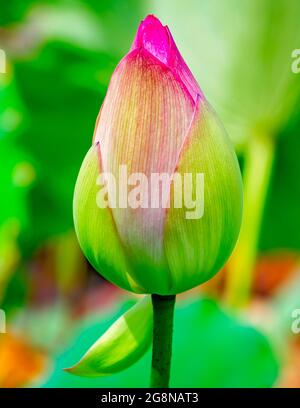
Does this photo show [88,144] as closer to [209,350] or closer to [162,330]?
[209,350]

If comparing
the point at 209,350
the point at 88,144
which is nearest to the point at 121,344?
the point at 209,350

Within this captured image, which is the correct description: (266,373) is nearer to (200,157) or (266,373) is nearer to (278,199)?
(278,199)

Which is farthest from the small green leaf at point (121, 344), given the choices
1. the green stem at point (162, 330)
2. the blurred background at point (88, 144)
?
the blurred background at point (88, 144)

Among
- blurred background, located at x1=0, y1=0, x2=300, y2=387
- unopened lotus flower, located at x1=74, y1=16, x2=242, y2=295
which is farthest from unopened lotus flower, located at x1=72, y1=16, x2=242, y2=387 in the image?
blurred background, located at x1=0, y1=0, x2=300, y2=387

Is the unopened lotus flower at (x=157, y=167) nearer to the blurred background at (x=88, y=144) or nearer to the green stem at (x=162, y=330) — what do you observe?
the green stem at (x=162, y=330)

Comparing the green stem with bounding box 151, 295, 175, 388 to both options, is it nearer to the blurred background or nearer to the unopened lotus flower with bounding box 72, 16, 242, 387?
the unopened lotus flower with bounding box 72, 16, 242, 387
